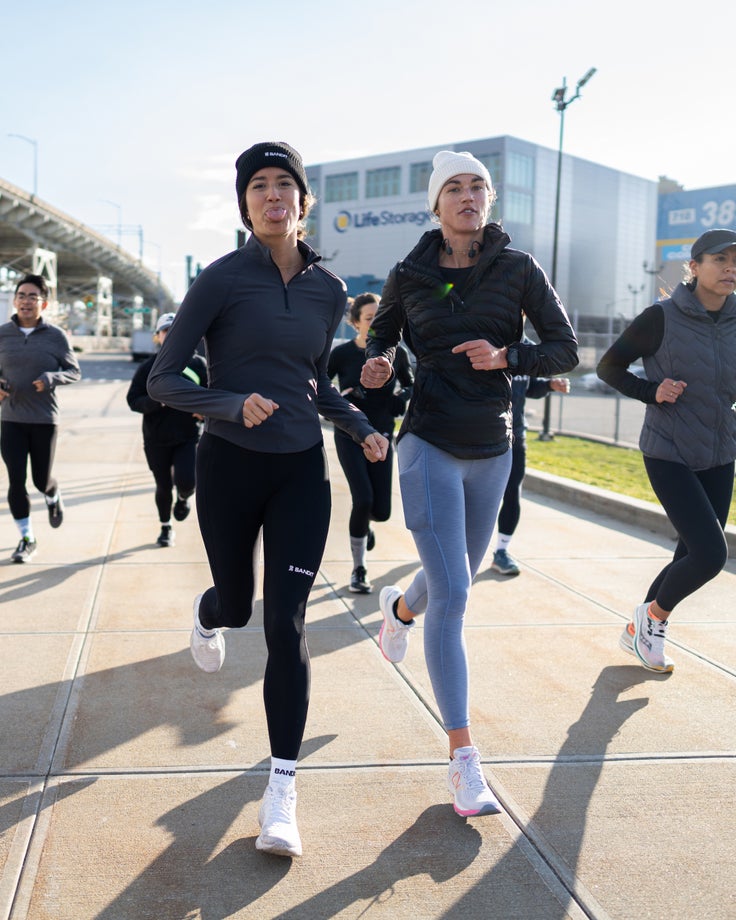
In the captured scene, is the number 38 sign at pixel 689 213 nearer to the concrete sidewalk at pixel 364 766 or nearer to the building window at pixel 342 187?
the building window at pixel 342 187

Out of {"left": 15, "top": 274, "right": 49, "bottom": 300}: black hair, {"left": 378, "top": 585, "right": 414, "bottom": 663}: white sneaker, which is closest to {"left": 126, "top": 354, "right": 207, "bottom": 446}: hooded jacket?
{"left": 15, "top": 274, "right": 49, "bottom": 300}: black hair

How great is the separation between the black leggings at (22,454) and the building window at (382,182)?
76.5m

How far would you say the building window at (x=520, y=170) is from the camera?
75.2m

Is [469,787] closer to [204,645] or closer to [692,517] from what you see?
[204,645]

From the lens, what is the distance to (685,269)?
4711 millimetres

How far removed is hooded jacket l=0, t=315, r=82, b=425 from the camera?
22.3 feet

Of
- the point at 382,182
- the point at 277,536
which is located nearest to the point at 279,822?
the point at 277,536

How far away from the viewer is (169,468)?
7602mm

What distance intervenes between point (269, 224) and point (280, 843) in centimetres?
196

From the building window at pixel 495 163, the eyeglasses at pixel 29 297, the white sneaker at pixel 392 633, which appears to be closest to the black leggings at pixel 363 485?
the white sneaker at pixel 392 633

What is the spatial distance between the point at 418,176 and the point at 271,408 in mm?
79066

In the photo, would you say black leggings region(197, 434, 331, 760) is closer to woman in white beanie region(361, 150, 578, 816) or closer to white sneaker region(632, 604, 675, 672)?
woman in white beanie region(361, 150, 578, 816)

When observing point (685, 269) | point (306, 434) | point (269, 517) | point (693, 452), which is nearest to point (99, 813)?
Result: point (269, 517)

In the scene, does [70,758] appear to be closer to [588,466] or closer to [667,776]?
[667,776]
